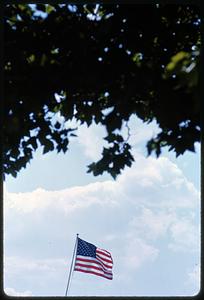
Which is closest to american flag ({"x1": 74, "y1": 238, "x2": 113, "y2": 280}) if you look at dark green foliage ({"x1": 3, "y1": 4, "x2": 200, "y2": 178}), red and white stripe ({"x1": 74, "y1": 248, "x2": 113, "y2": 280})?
red and white stripe ({"x1": 74, "y1": 248, "x2": 113, "y2": 280})

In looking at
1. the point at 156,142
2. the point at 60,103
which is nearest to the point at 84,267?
the point at 60,103

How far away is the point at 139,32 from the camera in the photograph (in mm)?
3408

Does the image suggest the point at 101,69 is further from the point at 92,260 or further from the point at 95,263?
the point at 92,260

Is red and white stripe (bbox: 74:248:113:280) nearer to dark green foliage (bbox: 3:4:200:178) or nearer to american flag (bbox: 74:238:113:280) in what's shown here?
american flag (bbox: 74:238:113:280)

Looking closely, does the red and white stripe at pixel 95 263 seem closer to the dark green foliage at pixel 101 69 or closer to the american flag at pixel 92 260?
the american flag at pixel 92 260

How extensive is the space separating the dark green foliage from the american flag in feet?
9.66

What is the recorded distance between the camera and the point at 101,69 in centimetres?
301

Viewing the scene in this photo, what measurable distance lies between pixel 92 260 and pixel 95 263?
0.20m

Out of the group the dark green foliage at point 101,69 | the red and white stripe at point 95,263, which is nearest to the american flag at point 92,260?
the red and white stripe at point 95,263

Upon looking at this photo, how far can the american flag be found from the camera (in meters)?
6.16

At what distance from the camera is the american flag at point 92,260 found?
20.2 ft

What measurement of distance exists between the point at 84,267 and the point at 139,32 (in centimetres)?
456

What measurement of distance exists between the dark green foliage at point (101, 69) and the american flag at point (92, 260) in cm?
295

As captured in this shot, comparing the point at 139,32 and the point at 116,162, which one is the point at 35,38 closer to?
the point at 139,32
